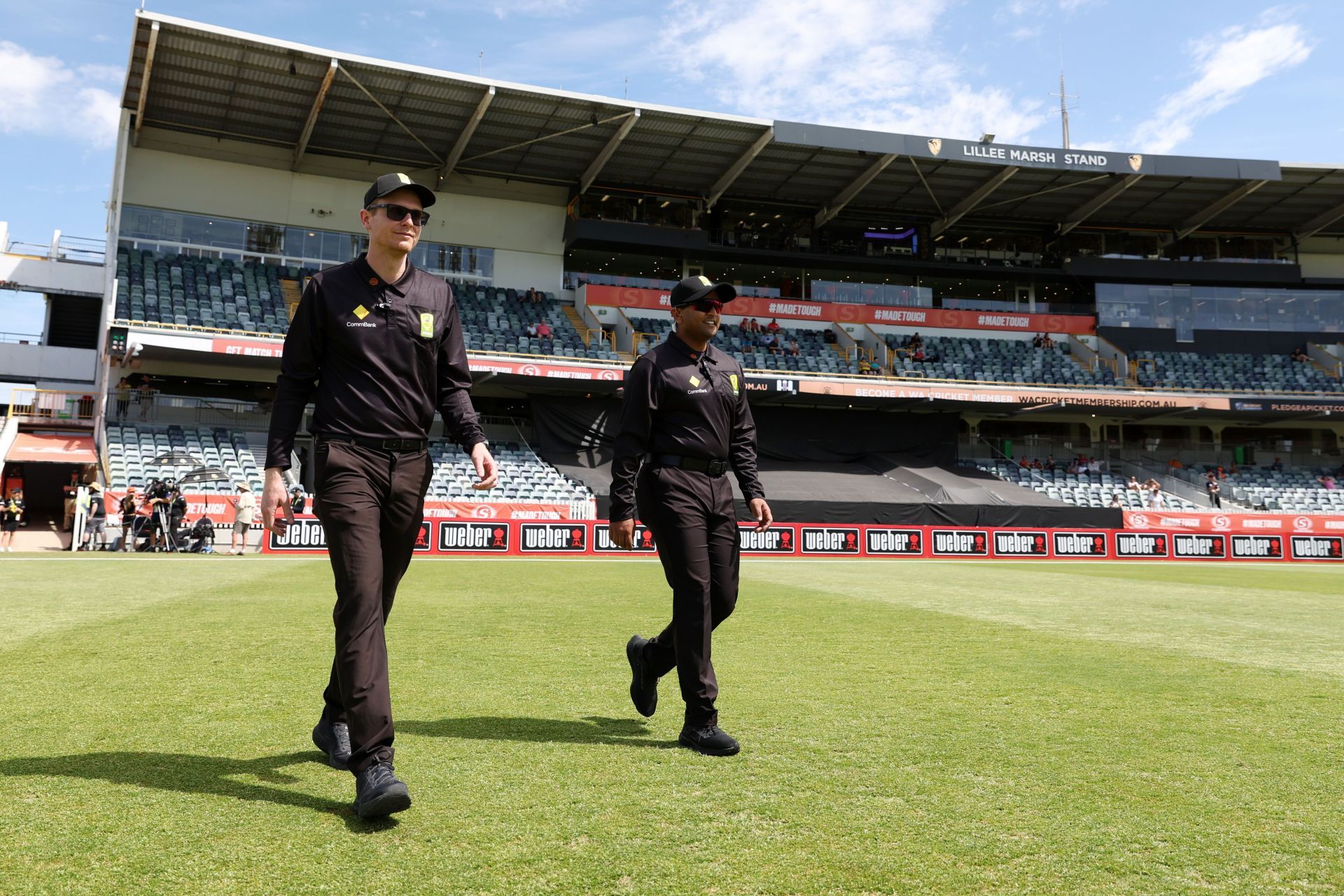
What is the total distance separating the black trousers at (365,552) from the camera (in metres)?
3.37

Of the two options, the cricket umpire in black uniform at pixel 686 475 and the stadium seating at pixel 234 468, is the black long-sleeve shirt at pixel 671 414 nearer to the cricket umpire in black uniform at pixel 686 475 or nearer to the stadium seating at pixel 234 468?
the cricket umpire in black uniform at pixel 686 475

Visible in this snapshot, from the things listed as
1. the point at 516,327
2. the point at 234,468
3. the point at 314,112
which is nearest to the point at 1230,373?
the point at 516,327

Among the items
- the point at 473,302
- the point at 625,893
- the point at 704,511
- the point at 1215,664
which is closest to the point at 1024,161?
the point at 473,302

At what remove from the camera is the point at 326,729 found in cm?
389

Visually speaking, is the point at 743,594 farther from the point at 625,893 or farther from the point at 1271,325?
the point at 1271,325

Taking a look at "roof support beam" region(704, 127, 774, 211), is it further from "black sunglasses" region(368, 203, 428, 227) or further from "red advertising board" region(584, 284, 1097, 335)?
"black sunglasses" region(368, 203, 428, 227)

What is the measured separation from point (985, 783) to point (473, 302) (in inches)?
1428

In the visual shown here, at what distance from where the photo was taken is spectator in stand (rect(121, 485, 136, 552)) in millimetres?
22297

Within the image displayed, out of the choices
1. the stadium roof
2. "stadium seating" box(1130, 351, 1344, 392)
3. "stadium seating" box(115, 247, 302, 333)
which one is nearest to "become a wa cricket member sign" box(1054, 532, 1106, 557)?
"stadium seating" box(1130, 351, 1344, 392)

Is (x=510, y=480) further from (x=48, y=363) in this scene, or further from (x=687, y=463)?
(x=687, y=463)

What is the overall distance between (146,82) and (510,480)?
1838 centimetres

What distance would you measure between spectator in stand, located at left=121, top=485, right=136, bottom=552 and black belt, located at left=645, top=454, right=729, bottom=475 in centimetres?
2178

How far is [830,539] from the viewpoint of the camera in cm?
2731

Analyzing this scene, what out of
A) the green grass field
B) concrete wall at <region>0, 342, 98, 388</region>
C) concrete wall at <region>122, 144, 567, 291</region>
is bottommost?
the green grass field
